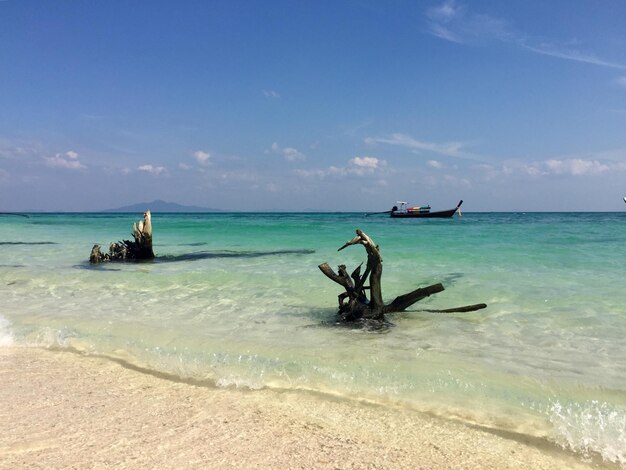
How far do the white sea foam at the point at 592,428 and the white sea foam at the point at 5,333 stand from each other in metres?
7.37

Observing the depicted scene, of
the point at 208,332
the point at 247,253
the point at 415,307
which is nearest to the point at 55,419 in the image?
the point at 208,332

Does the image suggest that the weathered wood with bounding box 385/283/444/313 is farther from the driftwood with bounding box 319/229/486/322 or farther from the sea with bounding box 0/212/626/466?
the sea with bounding box 0/212/626/466

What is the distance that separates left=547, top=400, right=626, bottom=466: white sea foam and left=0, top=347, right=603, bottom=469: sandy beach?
25cm

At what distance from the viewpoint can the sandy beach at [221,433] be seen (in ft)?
11.2

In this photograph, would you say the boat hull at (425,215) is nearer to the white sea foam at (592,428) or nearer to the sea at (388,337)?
the sea at (388,337)

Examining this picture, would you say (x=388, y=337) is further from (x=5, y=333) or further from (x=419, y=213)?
(x=419, y=213)

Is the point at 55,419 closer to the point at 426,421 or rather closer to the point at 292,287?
the point at 426,421

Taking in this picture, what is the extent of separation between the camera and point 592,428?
13.5 ft

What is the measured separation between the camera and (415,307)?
30.8 ft

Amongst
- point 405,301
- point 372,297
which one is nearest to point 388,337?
point 372,297

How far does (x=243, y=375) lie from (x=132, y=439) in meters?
1.81

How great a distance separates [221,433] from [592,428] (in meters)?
3.44

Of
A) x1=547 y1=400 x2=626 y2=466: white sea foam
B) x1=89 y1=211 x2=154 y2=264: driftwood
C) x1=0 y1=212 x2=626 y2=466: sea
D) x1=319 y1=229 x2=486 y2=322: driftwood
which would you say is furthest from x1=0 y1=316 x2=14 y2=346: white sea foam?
x1=89 y1=211 x2=154 y2=264: driftwood

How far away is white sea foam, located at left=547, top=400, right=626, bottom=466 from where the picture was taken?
3742 mm
